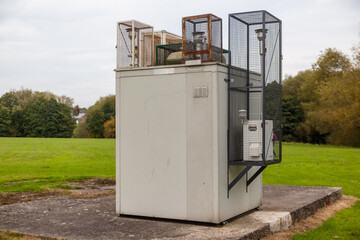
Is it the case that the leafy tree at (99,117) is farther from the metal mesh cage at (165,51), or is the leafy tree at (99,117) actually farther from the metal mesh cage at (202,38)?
the metal mesh cage at (202,38)

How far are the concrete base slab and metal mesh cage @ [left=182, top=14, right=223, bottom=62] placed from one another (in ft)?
10.6

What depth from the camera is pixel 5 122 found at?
7475 cm

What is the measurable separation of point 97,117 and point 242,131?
267 feet

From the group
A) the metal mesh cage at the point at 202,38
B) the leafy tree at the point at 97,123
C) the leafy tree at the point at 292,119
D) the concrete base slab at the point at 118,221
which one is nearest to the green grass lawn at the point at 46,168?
the concrete base slab at the point at 118,221

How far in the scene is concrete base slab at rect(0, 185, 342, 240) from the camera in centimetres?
838

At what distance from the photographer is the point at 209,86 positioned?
357 inches

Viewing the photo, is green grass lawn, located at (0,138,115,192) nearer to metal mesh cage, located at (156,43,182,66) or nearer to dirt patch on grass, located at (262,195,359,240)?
metal mesh cage, located at (156,43,182,66)

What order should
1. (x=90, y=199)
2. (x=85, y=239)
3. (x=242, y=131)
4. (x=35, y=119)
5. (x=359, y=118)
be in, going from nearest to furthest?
(x=85, y=239) < (x=242, y=131) < (x=90, y=199) < (x=359, y=118) < (x=35, y=119)

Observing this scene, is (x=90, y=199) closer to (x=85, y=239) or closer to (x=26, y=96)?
(x=85, y=239)

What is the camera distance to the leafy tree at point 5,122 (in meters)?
73.9

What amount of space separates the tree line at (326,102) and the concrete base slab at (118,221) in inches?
1416

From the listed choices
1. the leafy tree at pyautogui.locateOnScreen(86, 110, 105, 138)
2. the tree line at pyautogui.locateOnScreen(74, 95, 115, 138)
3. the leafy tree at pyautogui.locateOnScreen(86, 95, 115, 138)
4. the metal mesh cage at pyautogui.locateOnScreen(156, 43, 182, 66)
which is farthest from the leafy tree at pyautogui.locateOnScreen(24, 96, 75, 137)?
the metal mesh cage at pyautogui.locateOnScreen(156, 43, 182, 66)

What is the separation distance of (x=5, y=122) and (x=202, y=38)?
70829mm

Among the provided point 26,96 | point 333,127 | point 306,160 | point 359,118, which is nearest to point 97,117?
point 26,96
